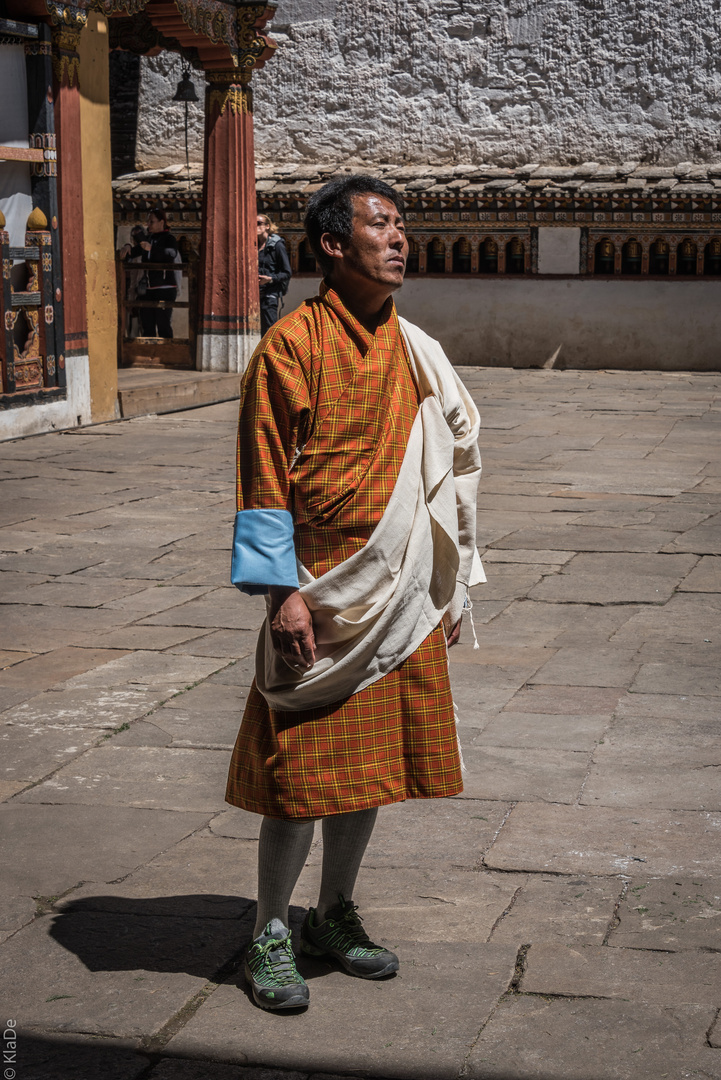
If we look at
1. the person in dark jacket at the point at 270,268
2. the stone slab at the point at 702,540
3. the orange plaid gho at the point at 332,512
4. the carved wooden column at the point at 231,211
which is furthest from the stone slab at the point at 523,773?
the person in dark jacket at the point at 270,268

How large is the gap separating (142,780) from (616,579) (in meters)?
2.91

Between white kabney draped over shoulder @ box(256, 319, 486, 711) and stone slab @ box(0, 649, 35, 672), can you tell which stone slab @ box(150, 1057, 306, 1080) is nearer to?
white kabney draped over shoulder @ box(256, 319, 486, 711)

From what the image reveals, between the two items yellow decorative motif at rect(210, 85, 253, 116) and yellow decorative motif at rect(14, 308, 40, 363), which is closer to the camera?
yellow decorative motif at rect(14, 308, 40, 363)

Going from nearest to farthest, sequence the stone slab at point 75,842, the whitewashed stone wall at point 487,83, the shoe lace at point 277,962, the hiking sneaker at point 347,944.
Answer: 1. the shoe lace at point 277,962
2. the hiking sneaker at point 347,944
3. the stone slab at point 75,842
4. the whitewashed stone wall at point 487,83

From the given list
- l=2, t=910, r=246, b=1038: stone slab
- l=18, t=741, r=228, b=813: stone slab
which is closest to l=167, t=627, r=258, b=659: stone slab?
l=18, t=741, r=228, b=813: stone slab

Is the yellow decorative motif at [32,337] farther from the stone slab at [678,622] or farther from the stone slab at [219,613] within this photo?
the stone slab at [678,622]

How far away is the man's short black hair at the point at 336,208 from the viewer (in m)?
2.55

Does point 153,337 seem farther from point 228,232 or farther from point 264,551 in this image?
point 264,551

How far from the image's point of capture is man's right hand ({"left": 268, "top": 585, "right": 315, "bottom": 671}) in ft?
8.07

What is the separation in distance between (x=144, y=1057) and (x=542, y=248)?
14.5 m

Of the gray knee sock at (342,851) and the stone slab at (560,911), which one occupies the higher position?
the gray knee sock at (342,851)

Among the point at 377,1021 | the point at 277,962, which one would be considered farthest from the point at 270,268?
the point at 377,1021

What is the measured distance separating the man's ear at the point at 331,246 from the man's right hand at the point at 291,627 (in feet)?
2.11

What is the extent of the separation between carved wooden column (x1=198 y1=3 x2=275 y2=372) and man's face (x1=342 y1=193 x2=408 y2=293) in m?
10.3
